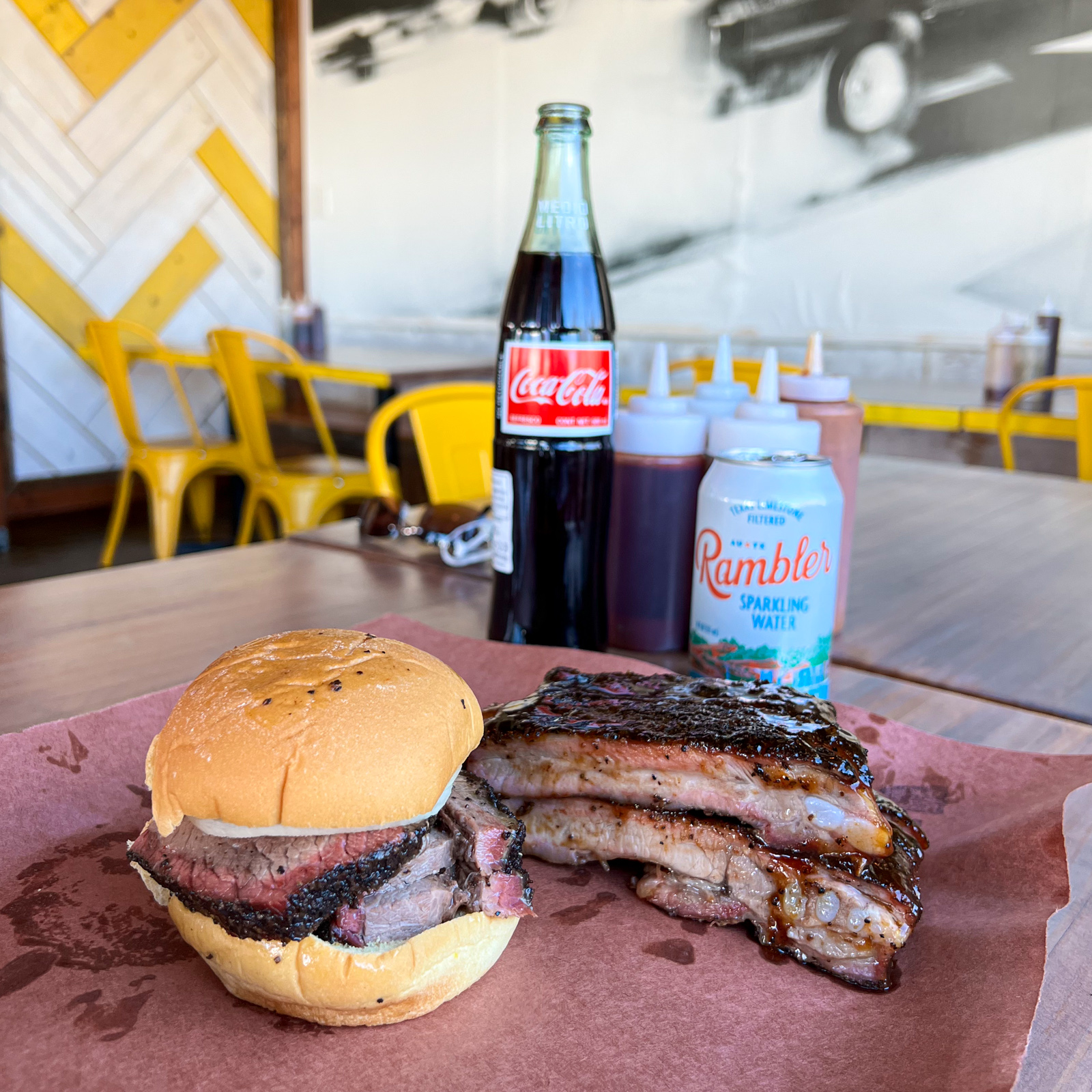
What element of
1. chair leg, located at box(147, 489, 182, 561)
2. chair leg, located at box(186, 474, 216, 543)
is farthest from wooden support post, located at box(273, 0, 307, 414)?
chair leg, located at box(147, 489, 182, 561)

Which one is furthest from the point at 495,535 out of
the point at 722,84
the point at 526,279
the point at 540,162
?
the point at 722,84

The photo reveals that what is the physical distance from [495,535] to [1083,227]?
13.0ft

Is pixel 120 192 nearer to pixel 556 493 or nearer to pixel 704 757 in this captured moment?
pixel 556 493

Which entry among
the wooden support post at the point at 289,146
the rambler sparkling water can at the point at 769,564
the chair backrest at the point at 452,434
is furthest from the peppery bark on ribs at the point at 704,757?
the wooden support post at the point at 289,146

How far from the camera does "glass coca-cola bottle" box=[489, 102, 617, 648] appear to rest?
1002 millimetres

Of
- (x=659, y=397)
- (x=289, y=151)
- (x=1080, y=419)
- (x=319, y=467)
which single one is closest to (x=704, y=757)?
(x=659, y=397)

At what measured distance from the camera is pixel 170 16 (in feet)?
20.1

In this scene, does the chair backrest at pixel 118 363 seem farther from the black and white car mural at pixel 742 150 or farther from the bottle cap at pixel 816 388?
the bottle cap at pixel 816 388

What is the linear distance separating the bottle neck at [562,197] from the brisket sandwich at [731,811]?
0.52 meters

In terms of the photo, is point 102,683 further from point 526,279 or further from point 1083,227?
point 1083,227

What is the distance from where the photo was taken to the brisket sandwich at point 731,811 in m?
0.68

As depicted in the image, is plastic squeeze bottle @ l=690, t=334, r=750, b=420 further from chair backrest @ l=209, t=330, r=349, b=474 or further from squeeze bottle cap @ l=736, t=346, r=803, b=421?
chair backrest @ l=209, t=330, r=349, b=474

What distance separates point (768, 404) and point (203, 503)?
5392 millimetres

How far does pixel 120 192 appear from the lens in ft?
19.8
